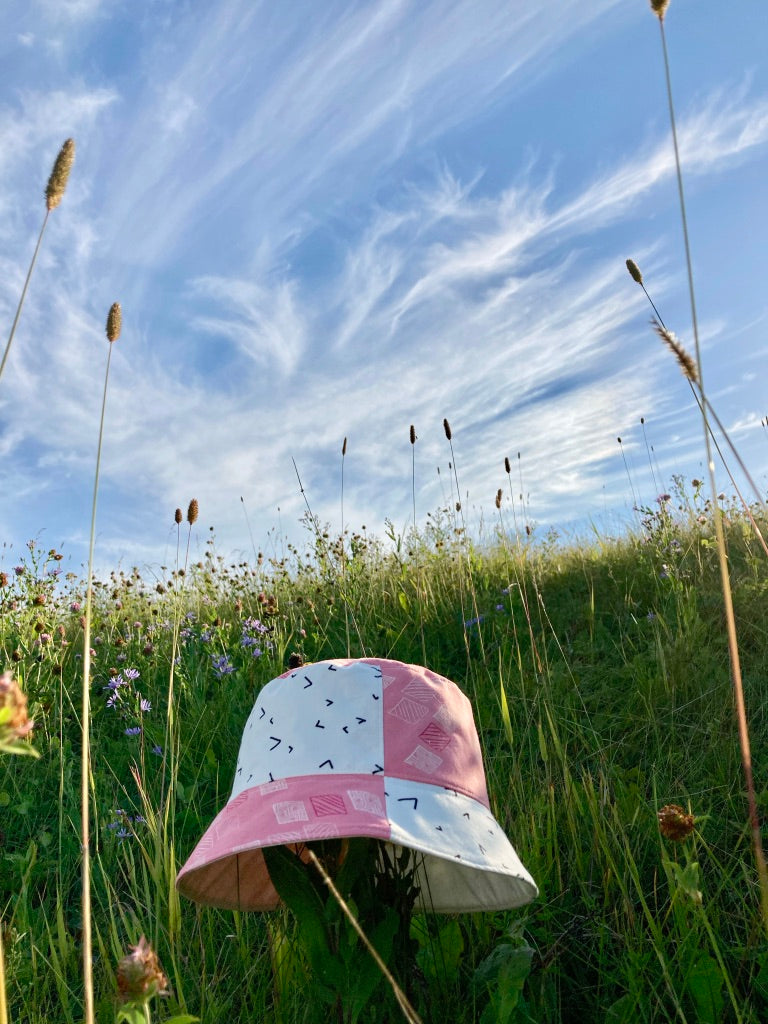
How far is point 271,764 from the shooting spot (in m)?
1.86

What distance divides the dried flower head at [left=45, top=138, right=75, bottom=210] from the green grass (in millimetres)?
1989

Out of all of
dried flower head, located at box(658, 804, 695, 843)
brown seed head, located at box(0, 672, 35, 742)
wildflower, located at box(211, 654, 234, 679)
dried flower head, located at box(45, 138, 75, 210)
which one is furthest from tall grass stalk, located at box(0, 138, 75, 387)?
wildflower, located at box(211, 654, 234, 679)

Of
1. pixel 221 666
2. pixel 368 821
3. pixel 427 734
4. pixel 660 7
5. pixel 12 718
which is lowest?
pixel 368 821

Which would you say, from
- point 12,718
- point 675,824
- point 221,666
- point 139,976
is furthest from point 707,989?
point 221,666

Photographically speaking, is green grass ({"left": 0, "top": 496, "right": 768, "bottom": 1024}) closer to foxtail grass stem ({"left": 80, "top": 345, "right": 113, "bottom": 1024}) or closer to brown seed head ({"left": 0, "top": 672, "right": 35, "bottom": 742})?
foxtail grass stem ({"left": 80, "top": 345, "right": 113, "bottom": 1024})

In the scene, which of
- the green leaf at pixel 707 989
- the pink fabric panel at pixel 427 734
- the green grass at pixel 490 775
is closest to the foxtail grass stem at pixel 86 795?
the pink fabric panel at pixel 427 734

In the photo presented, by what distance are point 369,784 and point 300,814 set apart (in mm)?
171

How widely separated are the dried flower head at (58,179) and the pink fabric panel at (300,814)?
1384 mm

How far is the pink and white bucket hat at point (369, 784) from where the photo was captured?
1629 millimetres

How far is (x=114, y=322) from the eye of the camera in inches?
69.1

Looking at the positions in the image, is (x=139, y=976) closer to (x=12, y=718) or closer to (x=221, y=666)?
(x=12, y=718)

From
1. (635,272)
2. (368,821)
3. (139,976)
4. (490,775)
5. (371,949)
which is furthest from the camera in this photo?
(490,775)

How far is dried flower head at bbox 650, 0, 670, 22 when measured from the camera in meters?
1.85

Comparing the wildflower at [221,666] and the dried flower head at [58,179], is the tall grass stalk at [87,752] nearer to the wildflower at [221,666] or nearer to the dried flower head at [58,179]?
the dried flower head at [58,179]
